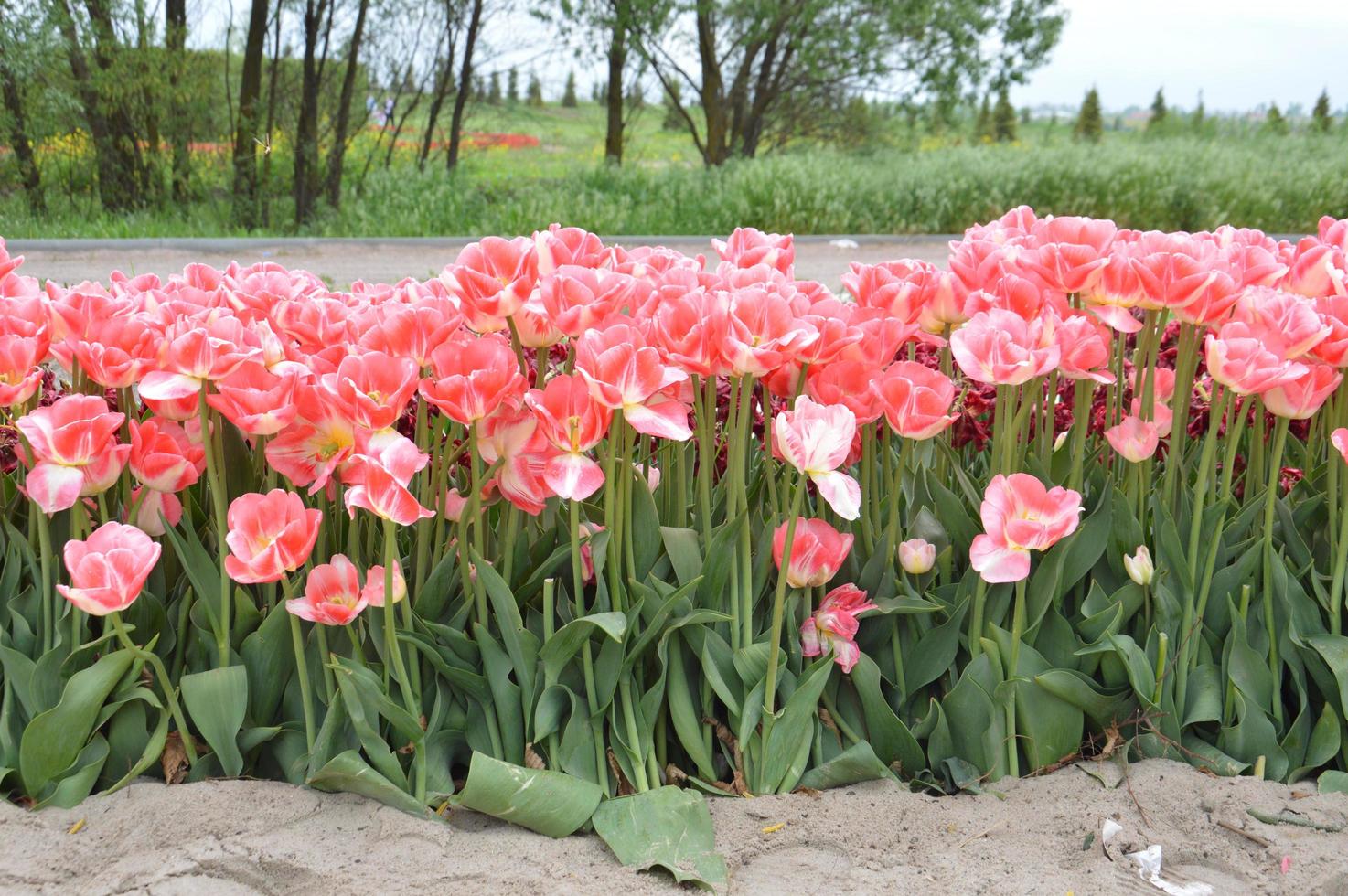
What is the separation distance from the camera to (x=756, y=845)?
1.62 m

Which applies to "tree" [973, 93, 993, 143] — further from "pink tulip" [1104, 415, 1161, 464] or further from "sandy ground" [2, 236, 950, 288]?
"pink tulip" [1104, 415, 1161, 464]

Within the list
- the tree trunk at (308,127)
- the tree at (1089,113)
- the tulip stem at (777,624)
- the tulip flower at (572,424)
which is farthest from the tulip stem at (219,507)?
the tree at (1089,113)

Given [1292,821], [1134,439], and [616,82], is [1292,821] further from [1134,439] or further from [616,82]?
[616,82]

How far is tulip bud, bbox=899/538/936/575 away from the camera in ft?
5.98

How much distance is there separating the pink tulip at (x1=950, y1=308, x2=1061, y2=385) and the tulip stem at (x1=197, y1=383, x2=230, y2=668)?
1102 mm

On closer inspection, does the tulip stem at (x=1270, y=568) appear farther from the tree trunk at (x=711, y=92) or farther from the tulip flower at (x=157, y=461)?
the tree trunk at (x=711, y=92)

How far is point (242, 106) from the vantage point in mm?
10586

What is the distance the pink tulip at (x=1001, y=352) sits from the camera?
163 centimetres

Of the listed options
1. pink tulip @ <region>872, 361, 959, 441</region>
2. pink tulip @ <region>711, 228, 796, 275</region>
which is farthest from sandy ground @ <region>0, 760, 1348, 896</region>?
pink tulip @ <region>711, 228, 796, 275</region>

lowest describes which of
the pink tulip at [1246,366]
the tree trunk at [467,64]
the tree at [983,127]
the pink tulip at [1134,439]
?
the pink tulip at [1134,439]

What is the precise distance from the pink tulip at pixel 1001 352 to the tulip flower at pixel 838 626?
0.41 meters

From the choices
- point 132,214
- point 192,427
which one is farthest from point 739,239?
point 132,214

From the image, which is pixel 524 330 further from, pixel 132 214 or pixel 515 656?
pixel 132 214

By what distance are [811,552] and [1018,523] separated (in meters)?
0.32
